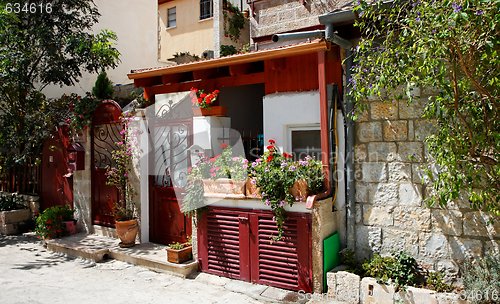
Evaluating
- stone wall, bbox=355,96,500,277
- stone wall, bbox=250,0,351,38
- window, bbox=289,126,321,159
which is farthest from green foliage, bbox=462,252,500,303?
stone wall, bbox=250,0,351,38

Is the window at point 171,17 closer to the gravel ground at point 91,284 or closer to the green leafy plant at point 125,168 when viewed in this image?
the green leafy plant at point 125,168

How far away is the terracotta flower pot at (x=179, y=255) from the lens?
7.12 m

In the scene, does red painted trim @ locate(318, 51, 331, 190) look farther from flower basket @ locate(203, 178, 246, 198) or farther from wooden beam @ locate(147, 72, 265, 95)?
wooden beam @ locate(147, 72, 265, 95)

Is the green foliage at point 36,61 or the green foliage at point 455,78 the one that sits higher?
the green foliage at point 36,61

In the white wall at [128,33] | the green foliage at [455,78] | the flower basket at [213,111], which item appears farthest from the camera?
the white wall at [128,33]

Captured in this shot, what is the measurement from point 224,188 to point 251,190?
1.84 feet

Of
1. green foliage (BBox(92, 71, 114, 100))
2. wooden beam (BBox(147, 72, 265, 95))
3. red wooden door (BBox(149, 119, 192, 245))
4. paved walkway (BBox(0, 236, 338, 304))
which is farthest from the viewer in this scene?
green foliage (BBox(92, 71, 114, 100))

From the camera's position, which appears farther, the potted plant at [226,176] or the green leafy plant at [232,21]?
the green leafy plant at [232,21]

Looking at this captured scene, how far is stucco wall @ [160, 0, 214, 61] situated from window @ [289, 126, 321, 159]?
1316 centimetres

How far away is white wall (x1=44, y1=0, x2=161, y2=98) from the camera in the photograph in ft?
45.7

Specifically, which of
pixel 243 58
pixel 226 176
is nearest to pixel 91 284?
pixel 226 176

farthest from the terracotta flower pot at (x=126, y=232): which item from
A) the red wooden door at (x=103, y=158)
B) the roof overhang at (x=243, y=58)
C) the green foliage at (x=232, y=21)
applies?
the green foliage at (x=232, y=21)

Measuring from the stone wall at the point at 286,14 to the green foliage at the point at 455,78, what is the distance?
4074mm

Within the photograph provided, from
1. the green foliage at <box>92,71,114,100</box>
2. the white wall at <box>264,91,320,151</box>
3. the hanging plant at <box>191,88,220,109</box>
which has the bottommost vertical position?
the white wall at <box>264,91,320,151</box>
